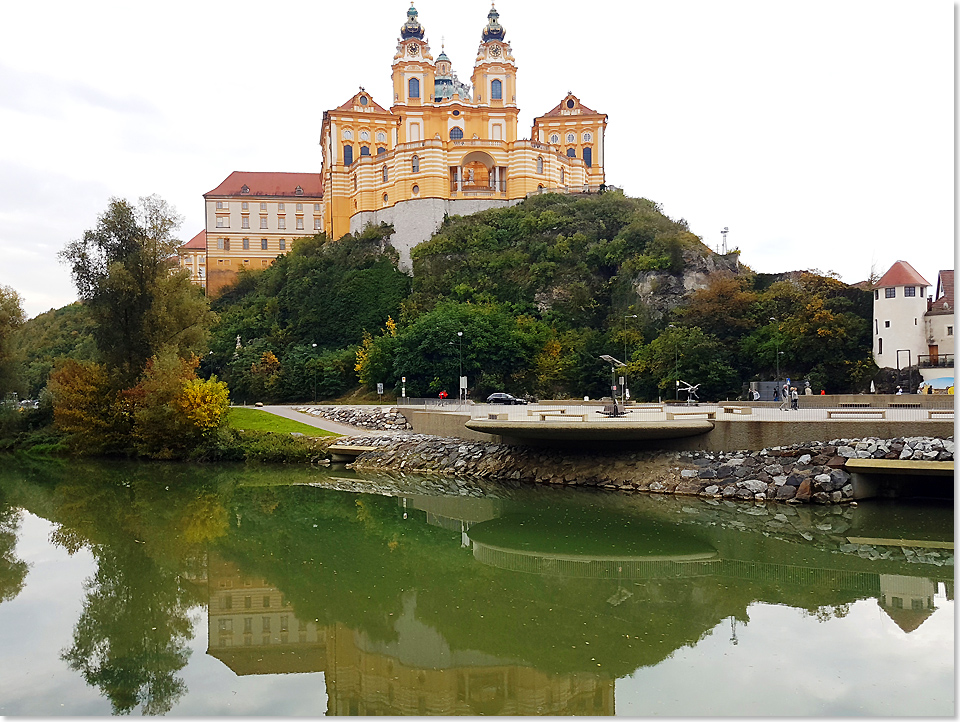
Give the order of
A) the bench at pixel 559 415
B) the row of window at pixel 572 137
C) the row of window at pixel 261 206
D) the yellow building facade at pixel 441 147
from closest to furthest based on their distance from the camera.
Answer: the bench at pixel 559 415 → the yellow building facade at pixel 441 147 → the row of window at pixel 572 137 → the row of window at pixel 261 206

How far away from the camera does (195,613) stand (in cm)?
1410

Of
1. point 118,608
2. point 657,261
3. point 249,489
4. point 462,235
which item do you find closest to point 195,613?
point 118,608

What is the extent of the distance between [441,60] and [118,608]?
7083 cm

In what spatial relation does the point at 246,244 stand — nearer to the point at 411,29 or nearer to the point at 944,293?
the point at 411,29

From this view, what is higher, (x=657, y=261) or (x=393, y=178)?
(x=393, y=178)

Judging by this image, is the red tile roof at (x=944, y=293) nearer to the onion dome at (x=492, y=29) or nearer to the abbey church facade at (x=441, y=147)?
the abbey church facade at (x=441, y=147)

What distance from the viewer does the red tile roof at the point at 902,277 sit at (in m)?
41.8

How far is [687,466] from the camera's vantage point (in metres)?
25.6

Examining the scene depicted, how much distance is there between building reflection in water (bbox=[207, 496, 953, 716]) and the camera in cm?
1006

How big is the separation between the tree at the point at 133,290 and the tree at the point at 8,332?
33.3ft

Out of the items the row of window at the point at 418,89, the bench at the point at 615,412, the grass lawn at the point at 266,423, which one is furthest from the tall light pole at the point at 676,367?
the row of window at the point at 418,89

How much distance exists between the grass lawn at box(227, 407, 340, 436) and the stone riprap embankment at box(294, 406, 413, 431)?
2.65 metres

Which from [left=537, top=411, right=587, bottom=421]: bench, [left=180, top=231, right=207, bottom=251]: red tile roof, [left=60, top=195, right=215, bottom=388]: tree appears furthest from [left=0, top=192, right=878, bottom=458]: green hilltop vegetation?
[left=180, top=231, right=207, bottom=251]: red tile roof

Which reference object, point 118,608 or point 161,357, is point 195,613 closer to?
point 118,608
